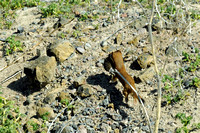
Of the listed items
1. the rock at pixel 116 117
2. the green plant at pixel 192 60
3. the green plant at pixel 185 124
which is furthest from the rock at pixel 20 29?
the green plant at pixel 185 124

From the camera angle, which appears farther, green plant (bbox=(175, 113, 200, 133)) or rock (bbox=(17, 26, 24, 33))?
rock (bbox=(17, 26, 24, 33))

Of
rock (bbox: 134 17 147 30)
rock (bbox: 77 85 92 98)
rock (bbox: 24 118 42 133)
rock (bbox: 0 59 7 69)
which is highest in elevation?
rock (bbox: 134 17 147 30)

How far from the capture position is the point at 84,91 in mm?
5734

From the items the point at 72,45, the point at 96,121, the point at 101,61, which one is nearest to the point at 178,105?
the point at 96,121

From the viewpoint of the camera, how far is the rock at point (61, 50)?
21.6ft

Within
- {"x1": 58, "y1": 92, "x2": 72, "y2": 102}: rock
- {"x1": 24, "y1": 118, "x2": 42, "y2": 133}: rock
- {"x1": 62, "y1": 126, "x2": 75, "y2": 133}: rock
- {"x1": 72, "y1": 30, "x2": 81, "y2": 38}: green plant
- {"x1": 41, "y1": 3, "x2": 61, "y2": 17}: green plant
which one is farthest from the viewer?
{"x1": 41, "y1": 3, "x2": 61, "y2": 17}: green plant

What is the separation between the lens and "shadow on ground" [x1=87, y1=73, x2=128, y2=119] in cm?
559

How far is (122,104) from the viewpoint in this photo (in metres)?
5.61

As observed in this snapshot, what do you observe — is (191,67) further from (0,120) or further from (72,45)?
(0,120)

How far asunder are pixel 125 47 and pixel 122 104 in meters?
1.88

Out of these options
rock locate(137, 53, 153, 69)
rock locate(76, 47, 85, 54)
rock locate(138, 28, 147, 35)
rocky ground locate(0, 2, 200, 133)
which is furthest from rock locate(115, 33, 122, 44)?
rock locate(137, 53, 153, 69)

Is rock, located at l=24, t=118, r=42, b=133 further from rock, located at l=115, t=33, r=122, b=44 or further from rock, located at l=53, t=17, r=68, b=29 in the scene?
rock, located at l=53, t=17, r=68, b=29

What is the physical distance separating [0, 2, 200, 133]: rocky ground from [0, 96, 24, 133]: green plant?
15cm

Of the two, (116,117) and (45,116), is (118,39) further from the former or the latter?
(45,116)
